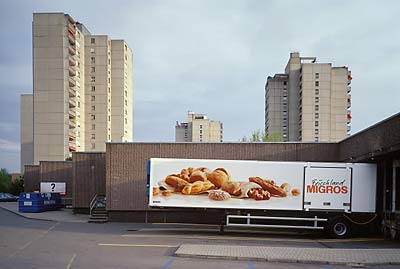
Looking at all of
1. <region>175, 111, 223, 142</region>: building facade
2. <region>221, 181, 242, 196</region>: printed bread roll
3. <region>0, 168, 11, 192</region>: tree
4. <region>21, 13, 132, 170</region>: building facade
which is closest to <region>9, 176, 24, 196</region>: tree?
<region>0, 168, 11, 192</region>: tree

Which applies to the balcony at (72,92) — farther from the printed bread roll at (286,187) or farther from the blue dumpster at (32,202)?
the printed bread roll at (286,187)

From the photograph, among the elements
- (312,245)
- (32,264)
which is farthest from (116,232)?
(312,245)

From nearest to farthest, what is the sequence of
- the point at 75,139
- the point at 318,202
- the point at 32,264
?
the point at 32,264, the point at 318,202, the point at 75,139

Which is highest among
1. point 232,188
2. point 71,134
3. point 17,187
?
point 71,134

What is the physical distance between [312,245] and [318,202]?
2.77 m

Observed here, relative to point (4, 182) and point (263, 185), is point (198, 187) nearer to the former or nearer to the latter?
point (263, 185)

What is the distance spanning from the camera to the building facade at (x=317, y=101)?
3873 inches

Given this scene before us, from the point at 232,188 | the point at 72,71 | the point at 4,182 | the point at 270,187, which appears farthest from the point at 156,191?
the point at 72,71

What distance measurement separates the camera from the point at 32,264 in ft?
37.0

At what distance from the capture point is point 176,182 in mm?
18516

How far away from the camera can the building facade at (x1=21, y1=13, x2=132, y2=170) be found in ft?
230

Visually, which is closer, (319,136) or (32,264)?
(32,264)

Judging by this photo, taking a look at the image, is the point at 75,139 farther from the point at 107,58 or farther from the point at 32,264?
the point at 32,264

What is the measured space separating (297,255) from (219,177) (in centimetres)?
650
